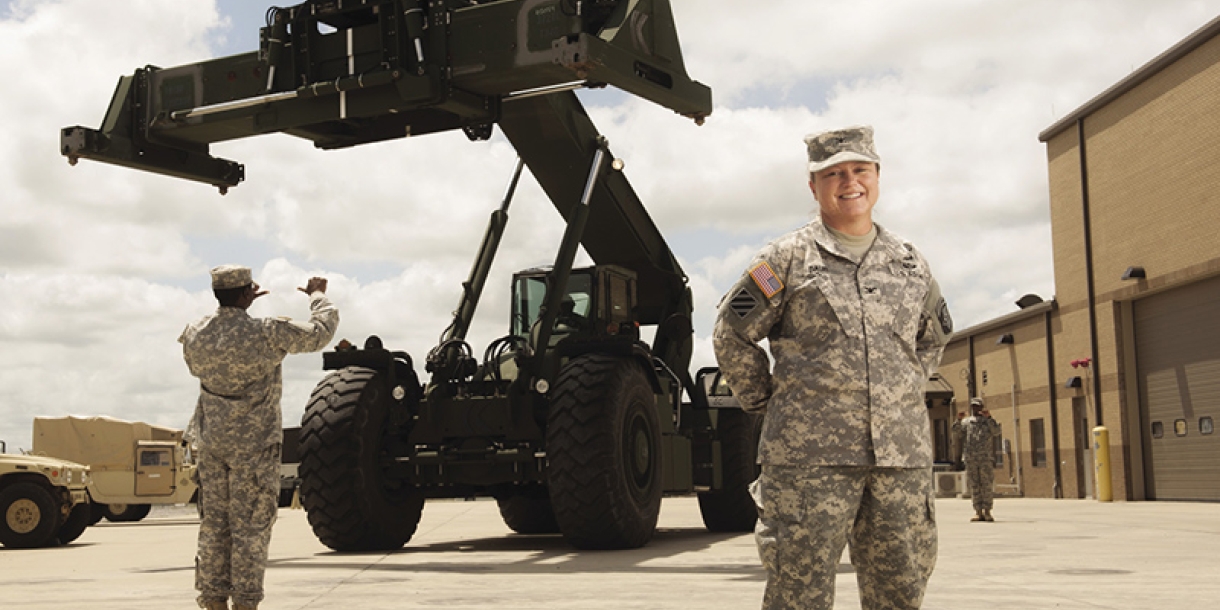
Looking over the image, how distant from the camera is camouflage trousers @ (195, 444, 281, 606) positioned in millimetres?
6078

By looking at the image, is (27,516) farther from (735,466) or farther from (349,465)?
(735,466)

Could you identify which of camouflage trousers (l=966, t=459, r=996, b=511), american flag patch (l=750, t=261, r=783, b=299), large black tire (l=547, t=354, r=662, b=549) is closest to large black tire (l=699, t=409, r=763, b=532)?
large black tire (l=547, t=354, r=662, b=549)

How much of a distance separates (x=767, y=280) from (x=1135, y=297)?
26340 mm

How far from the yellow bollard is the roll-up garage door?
30.4 inches

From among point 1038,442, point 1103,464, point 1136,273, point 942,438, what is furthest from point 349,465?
point 942,438

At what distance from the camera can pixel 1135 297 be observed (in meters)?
28.0

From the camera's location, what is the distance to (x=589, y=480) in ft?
35.4

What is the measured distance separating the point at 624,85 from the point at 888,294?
5.84m

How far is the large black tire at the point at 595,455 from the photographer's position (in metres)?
10.8

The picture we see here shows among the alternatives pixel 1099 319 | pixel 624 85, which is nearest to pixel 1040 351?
pixel 1099 319

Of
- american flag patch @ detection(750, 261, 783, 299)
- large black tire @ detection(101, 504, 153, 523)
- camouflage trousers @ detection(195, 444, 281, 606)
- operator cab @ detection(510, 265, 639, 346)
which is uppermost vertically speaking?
operator cab @ detection(510, 265, 639, 346)

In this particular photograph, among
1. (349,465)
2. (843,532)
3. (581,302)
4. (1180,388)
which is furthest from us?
(1180,388)

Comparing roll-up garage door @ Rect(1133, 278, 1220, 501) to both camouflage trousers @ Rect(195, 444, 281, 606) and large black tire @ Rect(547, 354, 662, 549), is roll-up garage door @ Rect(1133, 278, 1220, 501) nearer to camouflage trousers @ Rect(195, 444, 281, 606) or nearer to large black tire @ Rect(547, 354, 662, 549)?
large black tire @ Rect(547, 354, 662, 549)

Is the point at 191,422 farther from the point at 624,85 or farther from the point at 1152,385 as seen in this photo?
the point at 1152,385
